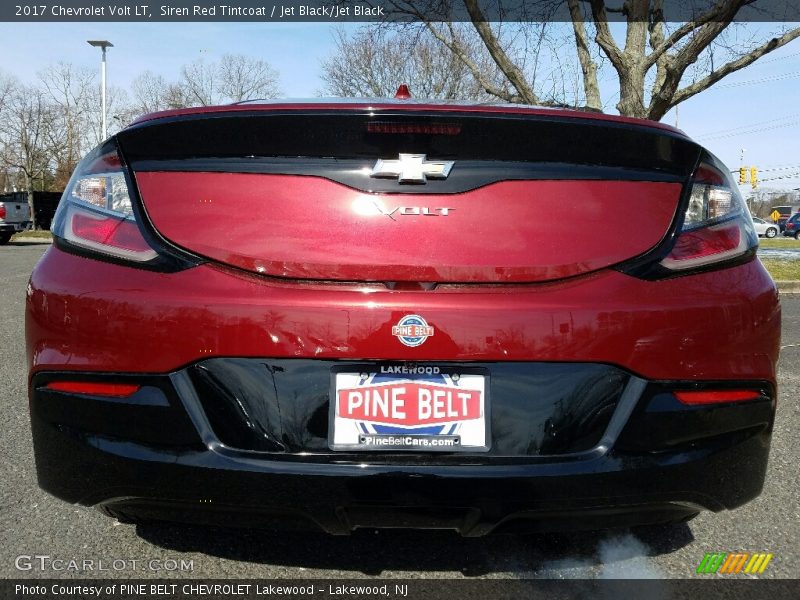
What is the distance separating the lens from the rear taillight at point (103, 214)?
1.73 m

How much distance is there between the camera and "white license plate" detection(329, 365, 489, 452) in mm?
1617

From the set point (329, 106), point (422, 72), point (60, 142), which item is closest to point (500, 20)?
point (422, 72)

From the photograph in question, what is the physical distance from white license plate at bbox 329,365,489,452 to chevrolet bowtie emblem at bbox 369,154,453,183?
43cm

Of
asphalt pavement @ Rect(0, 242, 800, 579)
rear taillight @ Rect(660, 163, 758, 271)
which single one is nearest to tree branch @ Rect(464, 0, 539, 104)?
asphalt pavement @ Rect(0, 242, 800, 579)

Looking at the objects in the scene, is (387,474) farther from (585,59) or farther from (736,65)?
(585,59)

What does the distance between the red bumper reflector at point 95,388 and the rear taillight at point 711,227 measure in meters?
1.26

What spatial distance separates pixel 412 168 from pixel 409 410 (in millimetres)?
547

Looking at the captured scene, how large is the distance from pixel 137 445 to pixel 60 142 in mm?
36417

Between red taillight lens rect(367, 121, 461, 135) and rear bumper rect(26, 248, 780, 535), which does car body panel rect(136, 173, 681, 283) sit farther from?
red taillight lens rect(367, 121, 461, 135)

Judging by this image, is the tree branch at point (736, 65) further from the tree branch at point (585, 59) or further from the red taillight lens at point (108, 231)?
the red taillight lens at point (108, 231)

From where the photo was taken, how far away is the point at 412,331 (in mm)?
1605

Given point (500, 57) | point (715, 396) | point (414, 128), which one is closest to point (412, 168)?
point (414, 128)

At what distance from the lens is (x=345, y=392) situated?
63.8 inches

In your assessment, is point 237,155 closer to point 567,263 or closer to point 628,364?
point 567,263
